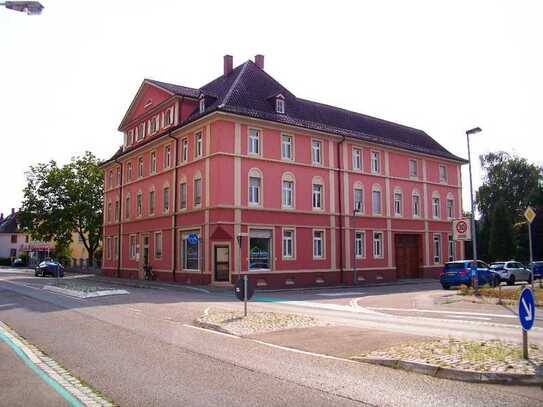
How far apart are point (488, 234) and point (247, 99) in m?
37.6

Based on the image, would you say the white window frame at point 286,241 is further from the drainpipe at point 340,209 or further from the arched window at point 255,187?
the drainpipe at point 340,209

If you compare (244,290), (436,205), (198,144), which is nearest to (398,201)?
(436,205)

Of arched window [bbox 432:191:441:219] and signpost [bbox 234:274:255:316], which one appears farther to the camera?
arched window [bbox 432:191:441:219]

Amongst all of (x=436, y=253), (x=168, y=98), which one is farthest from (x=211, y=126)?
(x=436, y=253)

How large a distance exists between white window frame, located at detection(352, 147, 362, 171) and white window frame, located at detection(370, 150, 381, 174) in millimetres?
1335

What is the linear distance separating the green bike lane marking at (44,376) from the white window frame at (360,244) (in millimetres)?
28266

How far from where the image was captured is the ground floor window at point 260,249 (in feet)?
102

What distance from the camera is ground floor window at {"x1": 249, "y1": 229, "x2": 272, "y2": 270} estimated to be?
1222 inches

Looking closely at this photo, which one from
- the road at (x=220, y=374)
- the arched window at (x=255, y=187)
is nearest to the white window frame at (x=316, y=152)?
the arched window at (x=255, y=187)

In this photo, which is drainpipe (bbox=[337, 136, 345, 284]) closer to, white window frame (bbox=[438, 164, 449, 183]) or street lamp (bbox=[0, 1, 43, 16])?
white window frame (bbox=[438, 164, 449, 183])

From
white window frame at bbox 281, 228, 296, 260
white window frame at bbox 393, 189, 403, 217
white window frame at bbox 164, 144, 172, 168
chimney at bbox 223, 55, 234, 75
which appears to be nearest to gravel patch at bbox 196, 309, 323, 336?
white window frame at bbox 281, 228, 296, 260

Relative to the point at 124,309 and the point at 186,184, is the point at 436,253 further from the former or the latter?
the point at 124,309

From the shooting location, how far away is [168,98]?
37.6 m

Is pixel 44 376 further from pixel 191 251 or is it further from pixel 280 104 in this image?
pixel 280 104
